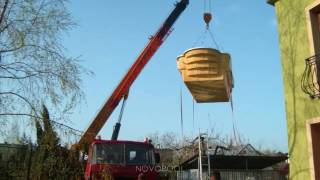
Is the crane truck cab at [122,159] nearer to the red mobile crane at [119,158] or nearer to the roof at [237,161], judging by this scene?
the red mobile crane at [119,158]

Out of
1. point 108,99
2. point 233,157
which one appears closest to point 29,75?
point 108,99

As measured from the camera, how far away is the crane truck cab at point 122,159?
547 inches

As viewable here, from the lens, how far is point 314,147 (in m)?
9.70

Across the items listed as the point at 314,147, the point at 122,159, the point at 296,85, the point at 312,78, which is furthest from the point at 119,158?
the point at 312,78

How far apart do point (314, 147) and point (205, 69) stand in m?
3.21

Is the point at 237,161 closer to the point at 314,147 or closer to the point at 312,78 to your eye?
the point at 314,147

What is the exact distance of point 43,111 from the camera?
988 centimetres

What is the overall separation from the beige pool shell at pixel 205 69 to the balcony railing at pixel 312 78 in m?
2.16

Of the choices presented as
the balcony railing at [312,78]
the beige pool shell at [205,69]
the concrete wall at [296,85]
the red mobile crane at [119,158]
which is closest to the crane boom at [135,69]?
the red mobile crane at [119,158]

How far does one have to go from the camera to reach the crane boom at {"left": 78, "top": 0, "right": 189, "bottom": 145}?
19125 millimetres

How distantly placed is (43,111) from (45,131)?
0.42 metres

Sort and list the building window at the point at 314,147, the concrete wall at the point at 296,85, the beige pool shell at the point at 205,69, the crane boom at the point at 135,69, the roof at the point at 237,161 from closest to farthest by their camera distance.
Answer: the building window at the point at 314,147, the concrete wall at the point at 296,85, the beige pool shell at the point at 205,69, the crane boom at the point at 135,69, the roof at the point at 237,161

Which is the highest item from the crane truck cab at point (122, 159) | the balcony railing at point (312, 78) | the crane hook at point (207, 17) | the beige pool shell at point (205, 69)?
the crane hook at point (207, 17)

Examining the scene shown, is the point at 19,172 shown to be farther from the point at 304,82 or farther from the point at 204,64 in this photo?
the point at 304,82
